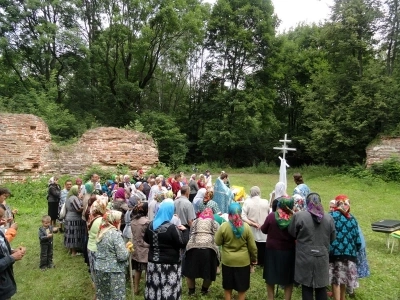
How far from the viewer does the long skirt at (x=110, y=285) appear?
4016 millimetres

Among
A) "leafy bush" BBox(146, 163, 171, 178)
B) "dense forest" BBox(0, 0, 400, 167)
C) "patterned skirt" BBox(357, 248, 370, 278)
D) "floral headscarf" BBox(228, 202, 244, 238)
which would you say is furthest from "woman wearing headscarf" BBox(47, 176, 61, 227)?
"dense forest" BBox(0, 0, 400, 167)

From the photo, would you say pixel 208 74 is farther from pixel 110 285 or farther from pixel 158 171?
pixel 110 285

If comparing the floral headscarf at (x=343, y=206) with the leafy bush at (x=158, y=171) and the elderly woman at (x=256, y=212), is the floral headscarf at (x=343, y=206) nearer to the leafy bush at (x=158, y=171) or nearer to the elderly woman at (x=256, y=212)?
the elderly woman at (x=256, y=212)

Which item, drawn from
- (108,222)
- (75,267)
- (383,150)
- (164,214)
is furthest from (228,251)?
(383,150)

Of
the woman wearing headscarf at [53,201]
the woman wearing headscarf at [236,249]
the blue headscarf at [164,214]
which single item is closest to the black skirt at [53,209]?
the woman wearing headscarf at [53,201]

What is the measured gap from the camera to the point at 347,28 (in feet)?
66.5

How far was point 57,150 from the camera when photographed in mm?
15406

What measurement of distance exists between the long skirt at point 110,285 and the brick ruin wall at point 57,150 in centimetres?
1187

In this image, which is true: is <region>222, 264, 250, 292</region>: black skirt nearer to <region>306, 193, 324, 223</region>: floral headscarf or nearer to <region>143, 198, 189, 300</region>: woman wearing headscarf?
<region>143, 198, 189, 300</region>: woman wearing headscarf

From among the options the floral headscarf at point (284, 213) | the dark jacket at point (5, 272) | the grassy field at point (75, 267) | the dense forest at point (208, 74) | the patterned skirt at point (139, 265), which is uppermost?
the dense forest at point (208, 74)

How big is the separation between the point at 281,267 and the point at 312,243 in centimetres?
66

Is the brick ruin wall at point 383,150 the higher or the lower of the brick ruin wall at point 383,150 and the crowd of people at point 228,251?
the higher

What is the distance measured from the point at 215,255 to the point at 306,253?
1.50m

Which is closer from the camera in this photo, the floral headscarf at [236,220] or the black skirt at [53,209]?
the floral headscarf at [236,220]
